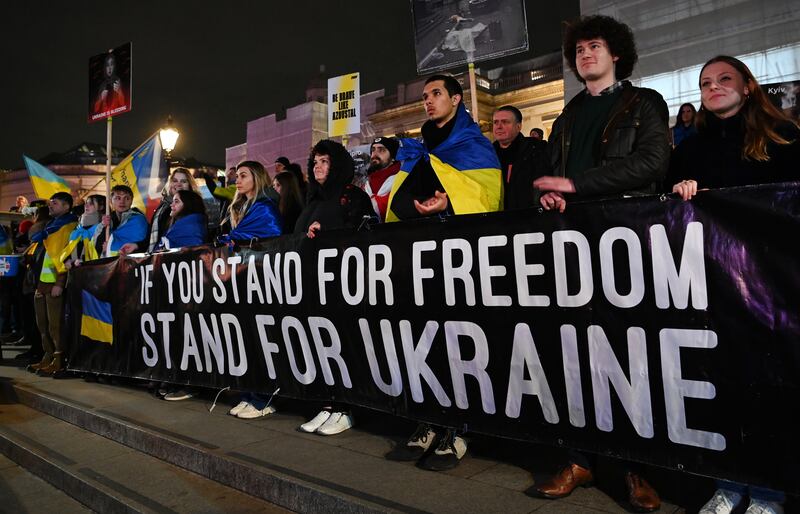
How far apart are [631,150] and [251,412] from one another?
317 centimetres

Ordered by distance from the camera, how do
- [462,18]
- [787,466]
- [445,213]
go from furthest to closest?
[462,18] < [445,213] < [787,466]

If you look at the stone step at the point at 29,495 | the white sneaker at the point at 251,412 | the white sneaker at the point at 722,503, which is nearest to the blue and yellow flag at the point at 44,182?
the stone step at the point at 29,495

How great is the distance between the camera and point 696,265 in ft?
7.45

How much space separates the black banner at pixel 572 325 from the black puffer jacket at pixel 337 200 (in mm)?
234

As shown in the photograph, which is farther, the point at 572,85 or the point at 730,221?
the point at 572,85

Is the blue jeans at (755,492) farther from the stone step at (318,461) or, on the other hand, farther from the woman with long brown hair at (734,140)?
the woman with long brown hair at (734,140)

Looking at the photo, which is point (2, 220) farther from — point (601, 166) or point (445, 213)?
point (601, 166)

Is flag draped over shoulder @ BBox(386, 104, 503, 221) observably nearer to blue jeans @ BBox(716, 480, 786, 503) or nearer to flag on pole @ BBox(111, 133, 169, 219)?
blue jeans @ BBox(716, 480, 786, 503)

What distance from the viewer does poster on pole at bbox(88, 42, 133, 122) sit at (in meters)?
8.27

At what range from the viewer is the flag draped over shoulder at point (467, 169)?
3.37 m

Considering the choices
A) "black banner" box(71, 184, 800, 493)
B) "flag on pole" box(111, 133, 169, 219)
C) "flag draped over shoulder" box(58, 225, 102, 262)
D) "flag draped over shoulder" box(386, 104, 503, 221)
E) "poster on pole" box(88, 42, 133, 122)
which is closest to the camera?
"black banner" box(71, 184, 800, 493)

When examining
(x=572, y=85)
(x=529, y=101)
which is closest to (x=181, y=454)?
(x=572, y=85)

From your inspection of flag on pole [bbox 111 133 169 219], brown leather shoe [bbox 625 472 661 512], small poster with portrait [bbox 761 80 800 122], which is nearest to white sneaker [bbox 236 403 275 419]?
brown leather shoe [bbox 625 472 661 512]

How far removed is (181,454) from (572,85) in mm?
22736
